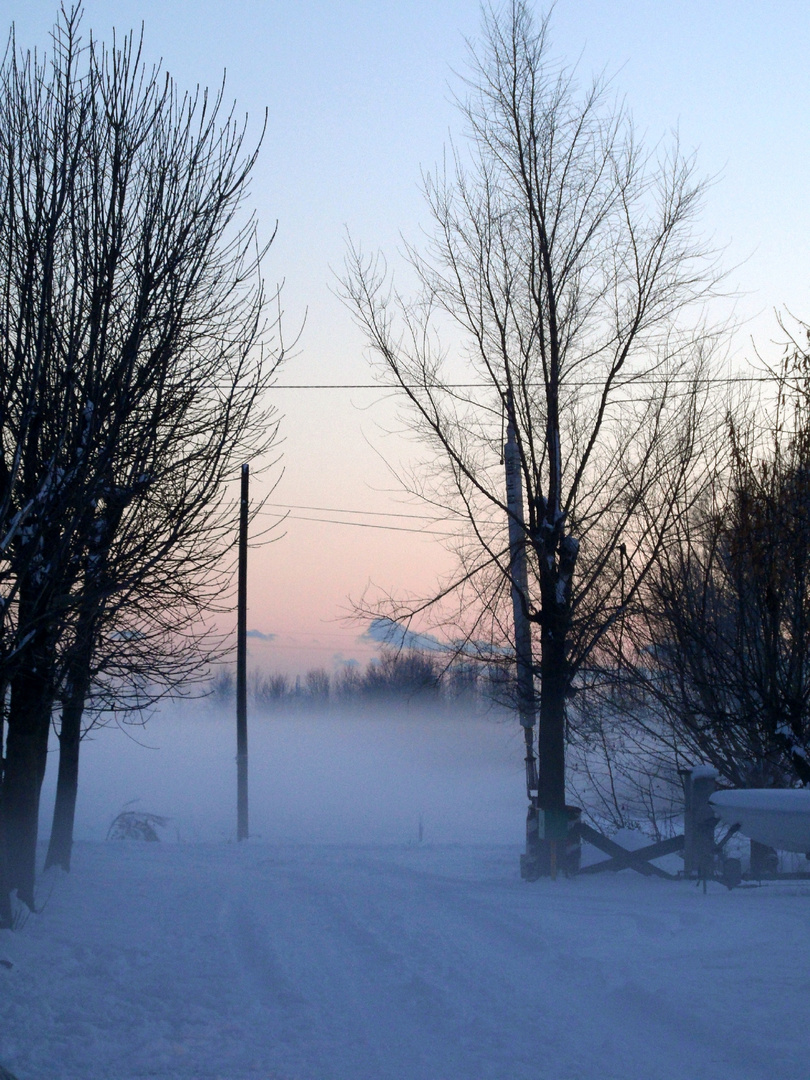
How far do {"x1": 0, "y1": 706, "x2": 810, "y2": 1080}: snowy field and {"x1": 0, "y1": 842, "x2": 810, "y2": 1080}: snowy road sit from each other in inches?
0.8

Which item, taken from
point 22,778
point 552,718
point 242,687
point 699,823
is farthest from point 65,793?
point 242,687

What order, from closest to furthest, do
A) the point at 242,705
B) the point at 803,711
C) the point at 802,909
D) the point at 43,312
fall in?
the point at 43,312, the point at 802,909, the point at 803,711, the point at 242,705

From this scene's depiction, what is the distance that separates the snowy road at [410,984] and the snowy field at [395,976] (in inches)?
0.8

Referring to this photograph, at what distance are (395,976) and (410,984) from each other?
0.22 m

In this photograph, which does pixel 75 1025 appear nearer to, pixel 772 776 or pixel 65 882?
pixel 65 882

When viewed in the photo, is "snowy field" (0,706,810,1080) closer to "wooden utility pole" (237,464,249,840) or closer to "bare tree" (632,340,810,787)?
"bare tree" (632,340,810,787)

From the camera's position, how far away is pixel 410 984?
240 inches

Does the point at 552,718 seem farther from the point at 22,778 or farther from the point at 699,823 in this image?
the point at 22,778

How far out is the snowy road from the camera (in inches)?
188

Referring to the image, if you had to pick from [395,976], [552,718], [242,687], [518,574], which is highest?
[518,574]

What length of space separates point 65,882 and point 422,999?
576 cm

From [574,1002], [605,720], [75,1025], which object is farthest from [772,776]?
[75,1025]

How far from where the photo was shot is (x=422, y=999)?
5.80 m

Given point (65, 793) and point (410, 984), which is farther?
point (65, 793)
